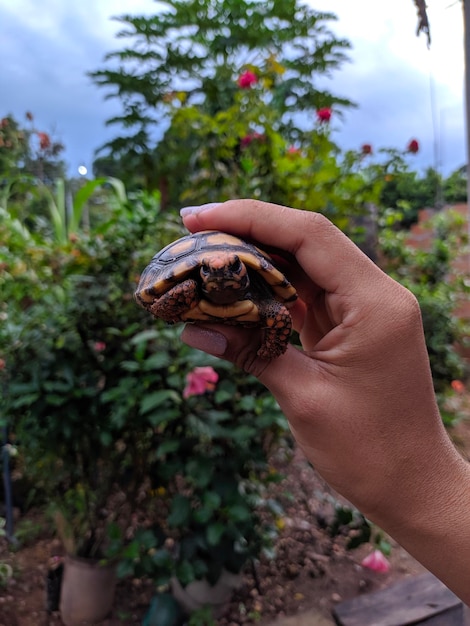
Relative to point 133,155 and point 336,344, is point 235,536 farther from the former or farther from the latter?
point 133,155

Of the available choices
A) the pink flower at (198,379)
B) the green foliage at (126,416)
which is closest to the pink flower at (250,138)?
the green foliage at (126,416)

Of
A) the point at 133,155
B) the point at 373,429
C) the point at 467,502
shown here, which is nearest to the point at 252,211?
the point at 373,429

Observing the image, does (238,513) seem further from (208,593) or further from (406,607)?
(406,607)

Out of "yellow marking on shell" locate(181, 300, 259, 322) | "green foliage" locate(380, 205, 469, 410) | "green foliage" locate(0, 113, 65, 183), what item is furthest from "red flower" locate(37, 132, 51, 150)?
"yellow marking on shell" locate(181, 300, 259, 322)

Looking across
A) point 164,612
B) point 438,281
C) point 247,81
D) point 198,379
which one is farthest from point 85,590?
point 438,281

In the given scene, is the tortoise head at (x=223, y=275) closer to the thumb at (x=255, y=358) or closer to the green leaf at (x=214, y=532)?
the thumb at (x=255, y=358)

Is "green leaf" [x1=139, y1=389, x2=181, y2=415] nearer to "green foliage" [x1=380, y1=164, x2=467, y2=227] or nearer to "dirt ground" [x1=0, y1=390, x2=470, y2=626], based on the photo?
"dirt ground" [x1=0, y1=390, x2=470, y2=626]

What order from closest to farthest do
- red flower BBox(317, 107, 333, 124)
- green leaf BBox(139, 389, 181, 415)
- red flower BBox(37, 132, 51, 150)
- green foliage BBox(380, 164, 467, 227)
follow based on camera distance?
green leaf BBox(139, 389, 181, 415), red flower BBox(317, 107, 333, 124), red flower BBox(37, 132, 51, 150), green foliage BBox(380, 164, 467, 227)
